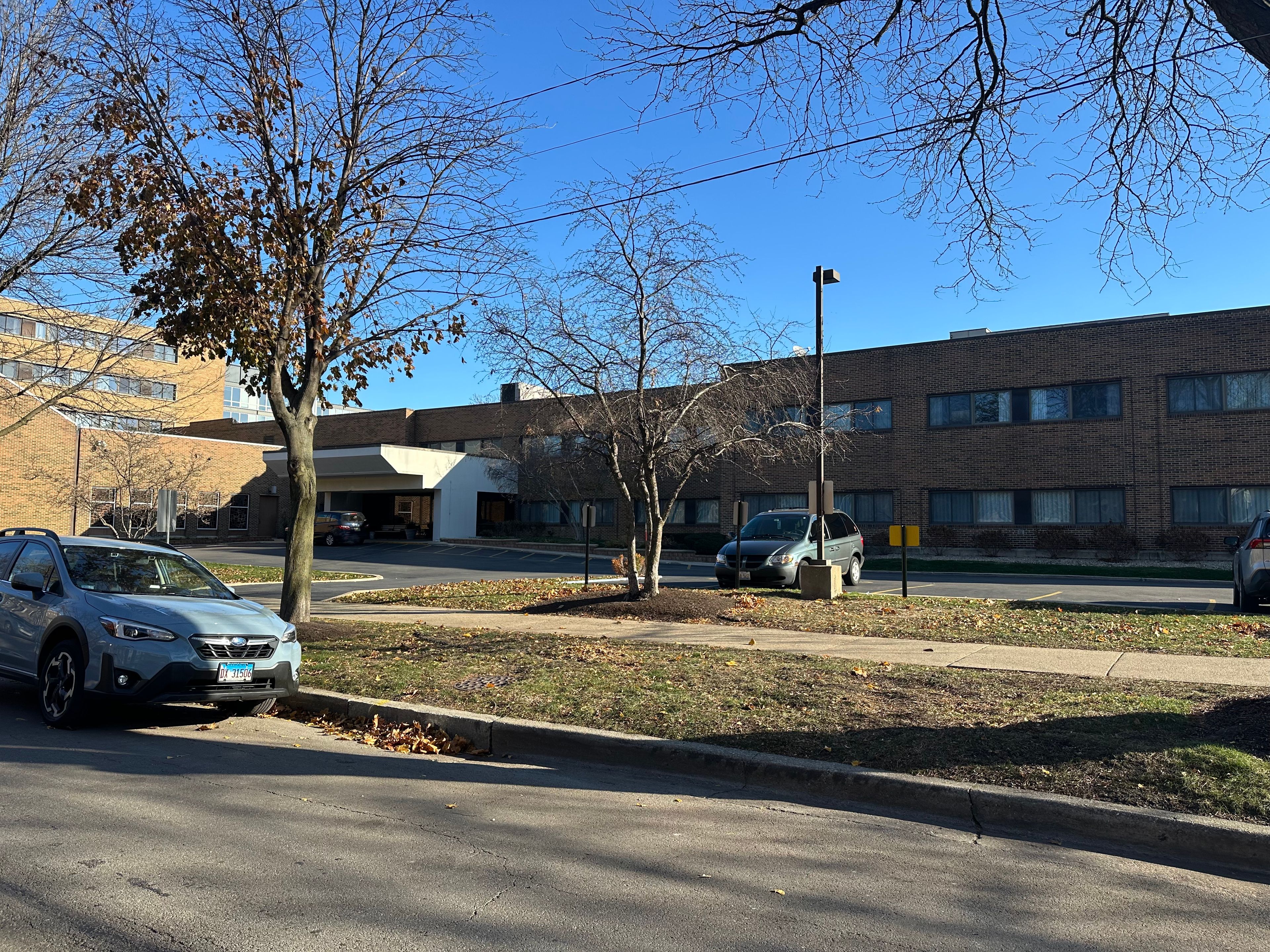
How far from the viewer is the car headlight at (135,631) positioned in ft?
24.4

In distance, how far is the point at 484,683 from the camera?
9.03 metres

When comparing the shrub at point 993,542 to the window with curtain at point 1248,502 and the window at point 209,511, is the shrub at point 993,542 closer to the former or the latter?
the window with curtain at point 1248,502

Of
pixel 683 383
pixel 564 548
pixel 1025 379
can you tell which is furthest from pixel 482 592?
pixel 1025 379

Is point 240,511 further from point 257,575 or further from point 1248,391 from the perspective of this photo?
point 1248,391

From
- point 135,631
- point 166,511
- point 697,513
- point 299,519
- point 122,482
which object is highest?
point 122,482

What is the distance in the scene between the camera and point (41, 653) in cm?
802

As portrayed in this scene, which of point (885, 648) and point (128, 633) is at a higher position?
point (128, 633)

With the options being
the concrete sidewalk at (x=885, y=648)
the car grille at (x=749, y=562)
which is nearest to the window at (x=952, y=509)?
the car grille at (x=749, y=562)

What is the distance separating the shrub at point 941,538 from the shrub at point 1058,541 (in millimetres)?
2867

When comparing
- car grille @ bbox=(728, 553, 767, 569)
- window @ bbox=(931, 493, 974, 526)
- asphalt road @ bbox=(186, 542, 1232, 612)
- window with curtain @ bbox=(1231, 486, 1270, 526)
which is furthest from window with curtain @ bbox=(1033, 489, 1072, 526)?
car grille @ bbox=(728, 553, 767, 569)

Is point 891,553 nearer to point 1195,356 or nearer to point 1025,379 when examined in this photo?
point 1025,379

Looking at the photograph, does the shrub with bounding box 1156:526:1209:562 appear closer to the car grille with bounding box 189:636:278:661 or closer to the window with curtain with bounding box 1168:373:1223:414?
the window with curtain with bounding box 1168:373:1223:414

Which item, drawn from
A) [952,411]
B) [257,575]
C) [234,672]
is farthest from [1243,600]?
[257,575]

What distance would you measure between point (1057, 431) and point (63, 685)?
3102 centimetres
